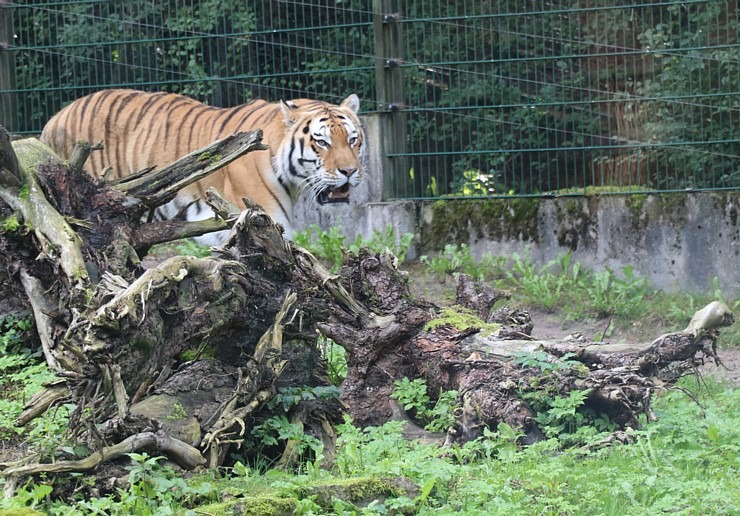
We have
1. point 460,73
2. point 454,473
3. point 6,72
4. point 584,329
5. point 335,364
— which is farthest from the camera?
point 6,72

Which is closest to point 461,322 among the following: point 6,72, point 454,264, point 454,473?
point 454,473

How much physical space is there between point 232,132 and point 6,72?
2812 millimetres

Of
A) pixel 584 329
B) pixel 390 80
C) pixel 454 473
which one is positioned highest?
pixel 390 80

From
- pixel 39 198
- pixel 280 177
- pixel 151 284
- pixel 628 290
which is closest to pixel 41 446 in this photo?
pixel 151 284

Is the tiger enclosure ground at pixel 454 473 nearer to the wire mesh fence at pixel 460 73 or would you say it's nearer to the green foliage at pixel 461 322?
the green foliage at pixel 461 322

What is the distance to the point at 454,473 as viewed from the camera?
151 inches

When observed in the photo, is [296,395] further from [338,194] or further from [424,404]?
[338,194]

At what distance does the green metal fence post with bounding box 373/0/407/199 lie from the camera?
9234 mm

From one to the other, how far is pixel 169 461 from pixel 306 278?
4.90 feet

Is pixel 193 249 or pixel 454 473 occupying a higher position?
pixel 193 249

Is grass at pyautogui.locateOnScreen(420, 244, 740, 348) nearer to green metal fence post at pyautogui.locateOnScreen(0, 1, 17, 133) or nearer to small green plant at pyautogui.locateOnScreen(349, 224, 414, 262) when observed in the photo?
small green plant at pyautogui.locateOnScreen(349, 224, 414, 262)

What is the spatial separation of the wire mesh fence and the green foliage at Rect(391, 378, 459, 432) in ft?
12.8

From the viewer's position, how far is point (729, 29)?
8414mm

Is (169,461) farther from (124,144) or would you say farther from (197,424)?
(124,144)
